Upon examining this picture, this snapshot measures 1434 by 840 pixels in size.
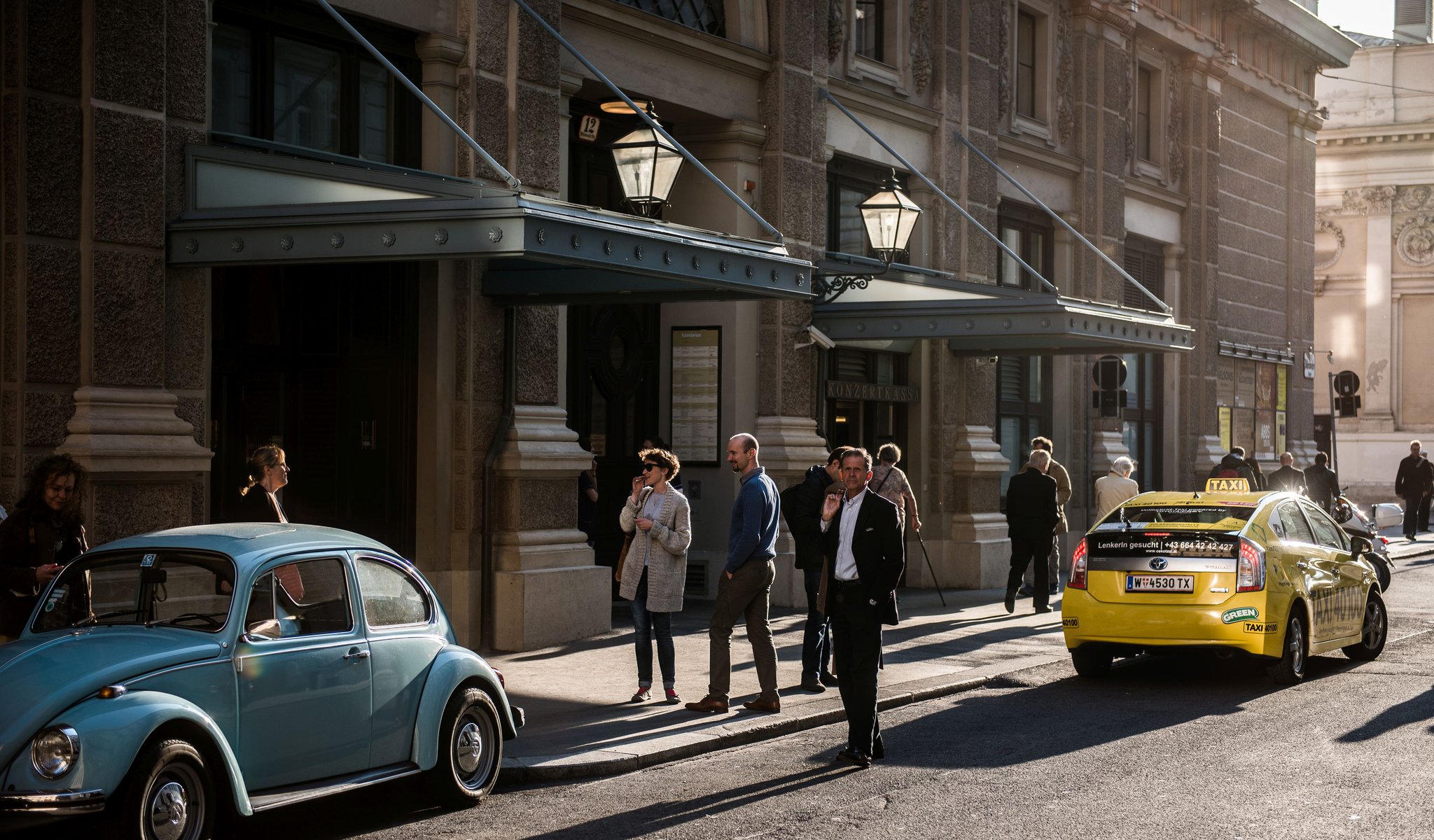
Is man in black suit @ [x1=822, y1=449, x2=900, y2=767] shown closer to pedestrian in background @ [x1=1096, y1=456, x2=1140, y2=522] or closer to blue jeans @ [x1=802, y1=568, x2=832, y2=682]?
blue jeans @ [x1=802, y1=568, x2=832, y2=682]

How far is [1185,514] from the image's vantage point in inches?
537

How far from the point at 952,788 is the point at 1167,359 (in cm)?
2117

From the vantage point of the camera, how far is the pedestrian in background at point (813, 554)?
1259 centimetres

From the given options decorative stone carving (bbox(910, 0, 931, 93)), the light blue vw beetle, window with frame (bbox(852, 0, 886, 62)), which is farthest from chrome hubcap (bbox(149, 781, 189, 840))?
decorative stone carving (bbox(910, 0, 931, 93))

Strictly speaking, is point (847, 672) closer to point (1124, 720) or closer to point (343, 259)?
point (1124, 720)

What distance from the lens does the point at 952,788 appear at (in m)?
9.18

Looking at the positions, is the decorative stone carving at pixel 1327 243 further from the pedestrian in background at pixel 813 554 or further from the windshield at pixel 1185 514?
the pedestrian in background at pixel 813 554

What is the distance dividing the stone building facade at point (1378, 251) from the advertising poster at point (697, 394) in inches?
1627

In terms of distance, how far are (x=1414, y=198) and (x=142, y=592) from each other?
5536cm

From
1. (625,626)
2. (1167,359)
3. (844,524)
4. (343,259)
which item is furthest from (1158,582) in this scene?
(1167,359)

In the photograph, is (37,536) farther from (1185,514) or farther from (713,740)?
(1185,514)

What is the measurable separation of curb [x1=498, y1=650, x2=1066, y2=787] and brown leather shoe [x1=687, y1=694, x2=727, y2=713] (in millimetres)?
202

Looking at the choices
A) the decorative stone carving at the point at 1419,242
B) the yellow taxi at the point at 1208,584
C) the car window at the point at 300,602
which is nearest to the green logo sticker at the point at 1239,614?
the yellow taxi at the point at 1208,584

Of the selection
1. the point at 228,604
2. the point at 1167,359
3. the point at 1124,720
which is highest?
the point at 1167,359
